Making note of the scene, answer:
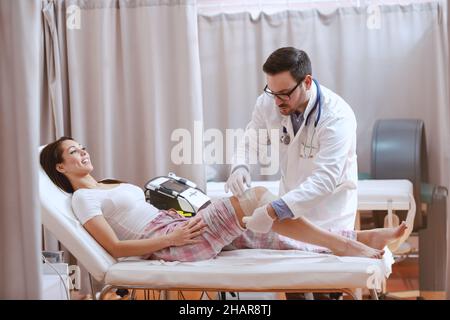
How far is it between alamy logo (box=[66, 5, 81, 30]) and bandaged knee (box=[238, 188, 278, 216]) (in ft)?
3.24

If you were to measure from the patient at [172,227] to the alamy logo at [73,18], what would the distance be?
21.2 inches

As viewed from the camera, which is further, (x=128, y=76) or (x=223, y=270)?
(x=128, y=76)

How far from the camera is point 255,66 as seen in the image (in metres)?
2.85

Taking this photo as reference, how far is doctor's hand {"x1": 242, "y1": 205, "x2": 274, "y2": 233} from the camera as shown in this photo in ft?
6.48

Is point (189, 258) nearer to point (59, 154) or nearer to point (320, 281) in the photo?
point (320, 281)

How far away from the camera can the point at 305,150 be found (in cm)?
212

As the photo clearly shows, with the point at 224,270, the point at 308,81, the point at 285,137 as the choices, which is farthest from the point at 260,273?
the point at 308,81

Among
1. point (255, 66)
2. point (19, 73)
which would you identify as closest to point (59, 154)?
point (19, 73)

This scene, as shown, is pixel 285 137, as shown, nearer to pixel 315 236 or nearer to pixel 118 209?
pixel 315 236

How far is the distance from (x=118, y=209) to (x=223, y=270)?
460 millimetres

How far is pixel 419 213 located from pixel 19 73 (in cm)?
188

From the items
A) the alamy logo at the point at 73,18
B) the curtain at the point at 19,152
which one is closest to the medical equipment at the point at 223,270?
the curtain at the point at 19,152

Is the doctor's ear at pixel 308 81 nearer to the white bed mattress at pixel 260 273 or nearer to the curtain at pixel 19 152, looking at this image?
the white bed mattress at pixel 260 273

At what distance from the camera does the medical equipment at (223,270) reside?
6.08 feet
